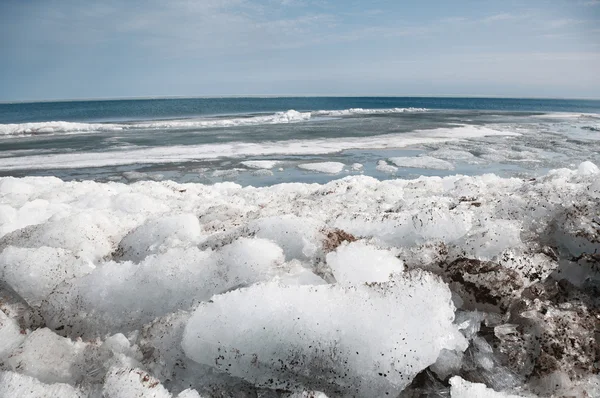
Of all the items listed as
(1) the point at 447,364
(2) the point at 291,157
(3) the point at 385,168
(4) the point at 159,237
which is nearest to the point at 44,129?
(2) the point at 291,157

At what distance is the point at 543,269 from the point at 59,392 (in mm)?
2425

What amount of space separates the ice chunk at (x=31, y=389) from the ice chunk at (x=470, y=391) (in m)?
1.53

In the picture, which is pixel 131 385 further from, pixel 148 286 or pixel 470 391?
pixel 470 391

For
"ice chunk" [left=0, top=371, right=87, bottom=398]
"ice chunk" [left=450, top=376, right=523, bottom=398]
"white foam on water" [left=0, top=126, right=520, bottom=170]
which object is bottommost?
"white foam on water" [left=0, top=126, right=520, bottom=170]

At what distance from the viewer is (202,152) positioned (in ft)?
46.0

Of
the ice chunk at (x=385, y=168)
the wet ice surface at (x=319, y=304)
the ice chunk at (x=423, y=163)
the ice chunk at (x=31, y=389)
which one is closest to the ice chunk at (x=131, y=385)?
the wet ice surface at (x=319, y=304)

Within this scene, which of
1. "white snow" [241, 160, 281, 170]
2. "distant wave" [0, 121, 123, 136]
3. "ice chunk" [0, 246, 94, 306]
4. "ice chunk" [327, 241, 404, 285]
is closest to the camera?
"ice chunk" [327, 241, 404, 285]

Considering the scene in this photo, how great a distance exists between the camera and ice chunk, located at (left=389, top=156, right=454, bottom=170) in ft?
36.4

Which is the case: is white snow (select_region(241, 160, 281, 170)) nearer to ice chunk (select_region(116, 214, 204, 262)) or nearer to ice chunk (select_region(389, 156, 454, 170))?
ice chunk (select_region(389, 156, 454, 170))

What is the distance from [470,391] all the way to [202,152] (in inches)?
523

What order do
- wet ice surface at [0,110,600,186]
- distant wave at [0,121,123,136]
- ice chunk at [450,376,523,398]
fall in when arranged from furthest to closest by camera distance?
distant wave at [0,121,123,136] < wet ice surface at [0,110,600,186] < ice chunk at [450,376,523,398]

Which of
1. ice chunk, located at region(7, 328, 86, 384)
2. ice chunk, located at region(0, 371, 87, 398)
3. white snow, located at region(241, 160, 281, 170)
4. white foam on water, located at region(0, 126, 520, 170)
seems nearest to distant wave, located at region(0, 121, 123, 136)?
white foam on water, located at region(0, 126, 520, 170)

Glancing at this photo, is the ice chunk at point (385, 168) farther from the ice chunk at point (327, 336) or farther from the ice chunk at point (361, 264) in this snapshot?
the ice chunk at point (327, 336)

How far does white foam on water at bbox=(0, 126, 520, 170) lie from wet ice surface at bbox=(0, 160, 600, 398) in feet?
33.1
